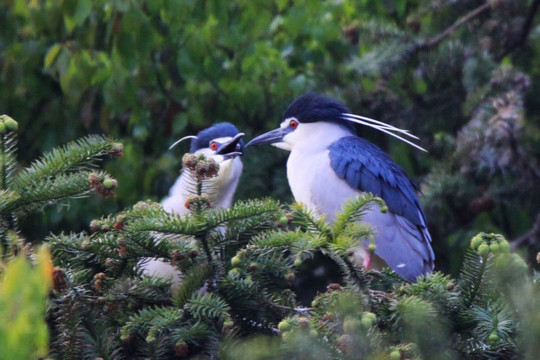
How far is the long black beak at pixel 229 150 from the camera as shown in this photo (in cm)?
379

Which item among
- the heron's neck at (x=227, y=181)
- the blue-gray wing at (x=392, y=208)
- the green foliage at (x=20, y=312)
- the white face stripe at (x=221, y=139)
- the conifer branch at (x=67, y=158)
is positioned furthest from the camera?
the white face stripe at (x=221, y=139)

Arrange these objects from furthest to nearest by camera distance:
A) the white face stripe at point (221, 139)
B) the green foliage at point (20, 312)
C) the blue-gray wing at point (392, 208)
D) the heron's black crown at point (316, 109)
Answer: the heron's black crown at point (316, 109)
the white face stripe at point (221, 139)
the blue-gray wing at point (392, 208)
the green foliage at point (20, 312)

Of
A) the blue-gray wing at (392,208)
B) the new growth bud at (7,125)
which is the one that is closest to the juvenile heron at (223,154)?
the blue-gray wing at (392,208)

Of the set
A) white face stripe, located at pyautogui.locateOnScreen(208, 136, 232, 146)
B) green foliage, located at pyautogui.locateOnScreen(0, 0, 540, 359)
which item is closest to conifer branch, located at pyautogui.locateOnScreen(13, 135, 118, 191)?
green foliage, located at pyautogui.locateOnScreen(0, 0, 540, 359)

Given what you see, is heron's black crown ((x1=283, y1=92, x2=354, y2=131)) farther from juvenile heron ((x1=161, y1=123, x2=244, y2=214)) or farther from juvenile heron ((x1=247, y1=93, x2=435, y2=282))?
juvenile heron ((x1=161, y1=123, x2=244, y2=214))

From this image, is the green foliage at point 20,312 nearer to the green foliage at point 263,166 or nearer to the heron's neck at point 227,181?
the green foliage at point 263,166

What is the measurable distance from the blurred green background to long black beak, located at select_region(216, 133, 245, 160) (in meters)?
0.45

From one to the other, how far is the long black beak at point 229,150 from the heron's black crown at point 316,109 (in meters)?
0.37

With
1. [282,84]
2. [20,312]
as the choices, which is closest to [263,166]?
[282,84]

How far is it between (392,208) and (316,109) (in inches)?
28.7

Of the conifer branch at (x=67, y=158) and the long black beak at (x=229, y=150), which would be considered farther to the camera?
the long black beak at (x=229, y=150)

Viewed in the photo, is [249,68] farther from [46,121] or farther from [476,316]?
[476,316]

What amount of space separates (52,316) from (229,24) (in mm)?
3476

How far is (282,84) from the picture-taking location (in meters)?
5.01
